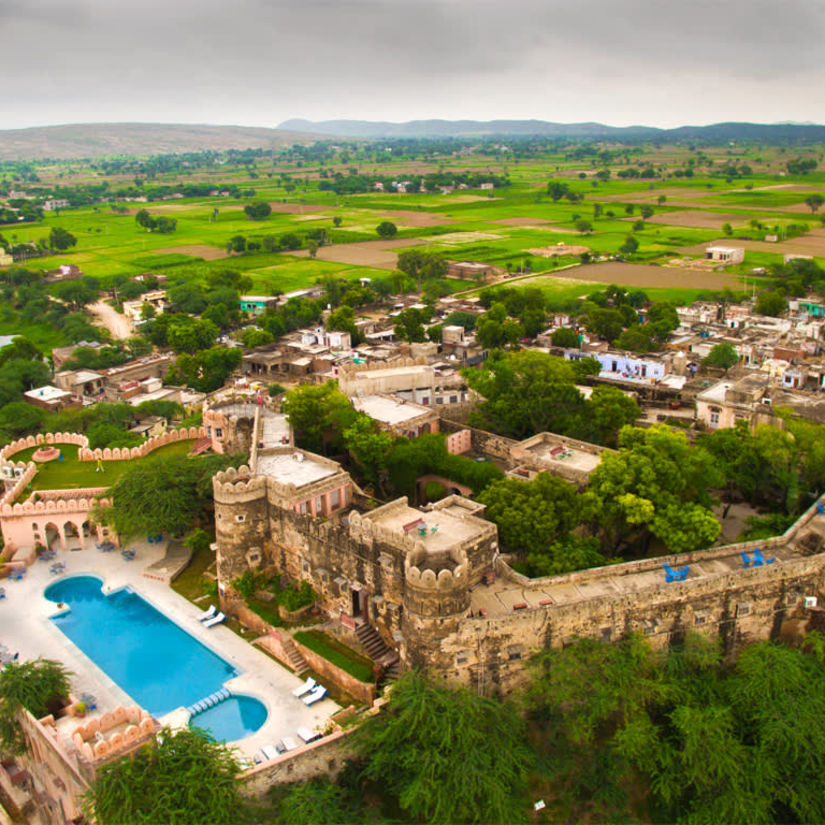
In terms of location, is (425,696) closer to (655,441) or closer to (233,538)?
→ (233,538)

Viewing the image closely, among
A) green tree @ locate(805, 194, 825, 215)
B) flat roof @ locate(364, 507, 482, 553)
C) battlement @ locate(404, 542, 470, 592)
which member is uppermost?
green tree @ locate(805, 194, 825, 215)

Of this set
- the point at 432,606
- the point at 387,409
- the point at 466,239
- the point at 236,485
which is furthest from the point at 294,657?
the point at 466,239

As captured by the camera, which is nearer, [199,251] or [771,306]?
[771,306]

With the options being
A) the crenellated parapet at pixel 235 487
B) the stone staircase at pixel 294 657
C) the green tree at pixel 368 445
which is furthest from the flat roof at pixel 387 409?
the stone staircase at pixel 294 657

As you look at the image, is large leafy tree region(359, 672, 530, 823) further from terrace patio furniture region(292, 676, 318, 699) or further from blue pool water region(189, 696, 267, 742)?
blue pool water region(189, 696, 267, 742)

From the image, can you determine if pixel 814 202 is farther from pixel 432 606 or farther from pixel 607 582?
pixel 432 606

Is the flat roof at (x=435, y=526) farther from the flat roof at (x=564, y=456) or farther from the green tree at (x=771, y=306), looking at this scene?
the green tree at (x=771, y=306)

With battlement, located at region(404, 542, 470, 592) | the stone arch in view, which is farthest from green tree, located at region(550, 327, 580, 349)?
battlement, located at region(404, 542, 470, 592)
